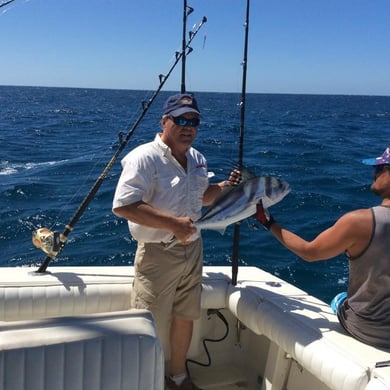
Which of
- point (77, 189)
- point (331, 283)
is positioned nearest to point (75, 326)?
point (331, 283)

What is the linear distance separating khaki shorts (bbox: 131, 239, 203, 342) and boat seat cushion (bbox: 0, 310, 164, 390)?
1011 millimetres

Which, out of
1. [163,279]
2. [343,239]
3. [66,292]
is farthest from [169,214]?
[343,239]

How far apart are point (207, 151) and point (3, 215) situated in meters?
9.08

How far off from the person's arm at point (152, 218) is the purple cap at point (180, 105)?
0.57 m

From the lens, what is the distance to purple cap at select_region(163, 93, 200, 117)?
9.29ft

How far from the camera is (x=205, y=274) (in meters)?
3.70

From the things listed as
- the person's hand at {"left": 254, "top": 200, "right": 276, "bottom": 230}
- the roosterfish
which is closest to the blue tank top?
the person's hand at {"left": 254, "top": 200, "right": 276, "bottom": 230}

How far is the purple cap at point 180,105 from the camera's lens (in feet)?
9.29

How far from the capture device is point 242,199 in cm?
292

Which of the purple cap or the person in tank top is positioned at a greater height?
the purple cap

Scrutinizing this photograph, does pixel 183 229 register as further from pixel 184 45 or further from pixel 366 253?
pixel 184 45

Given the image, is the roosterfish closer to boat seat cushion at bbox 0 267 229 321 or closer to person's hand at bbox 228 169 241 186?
person's hand at bbox 228 169 241 186

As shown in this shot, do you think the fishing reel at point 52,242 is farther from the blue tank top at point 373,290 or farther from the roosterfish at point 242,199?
the blue tank top at point 373,290

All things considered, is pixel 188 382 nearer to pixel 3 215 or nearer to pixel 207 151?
pixel 3 215
